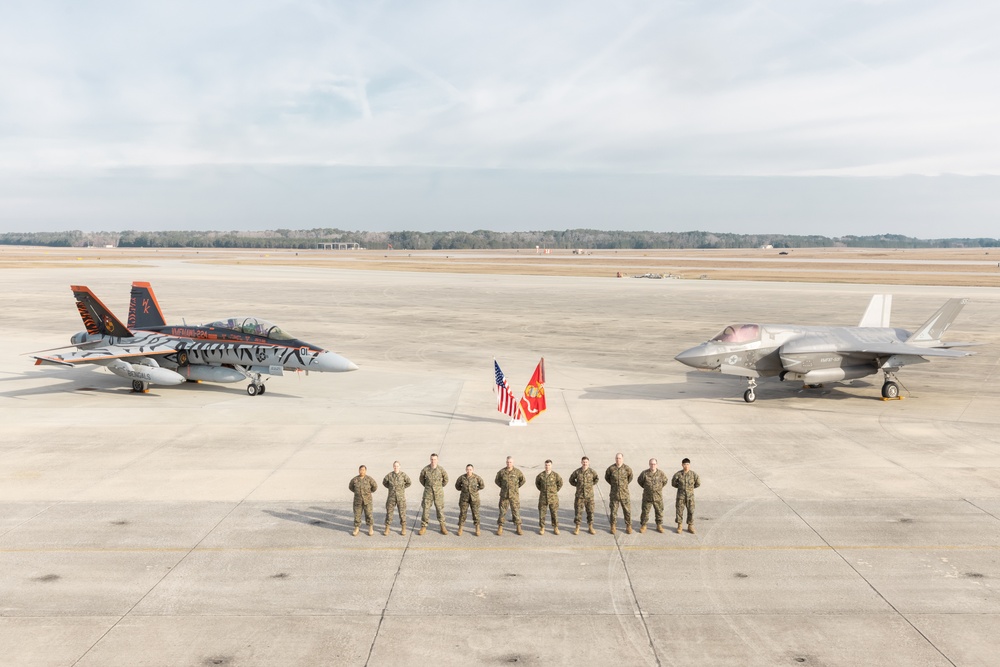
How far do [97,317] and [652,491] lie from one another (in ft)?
66.4

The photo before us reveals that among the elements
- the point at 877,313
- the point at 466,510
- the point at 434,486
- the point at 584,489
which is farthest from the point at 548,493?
the point at 877,313

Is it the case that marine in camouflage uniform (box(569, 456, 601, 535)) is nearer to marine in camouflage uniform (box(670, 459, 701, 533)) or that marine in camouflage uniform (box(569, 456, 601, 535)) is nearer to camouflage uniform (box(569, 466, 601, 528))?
camouflage uniform (box(569, 466, 601, 528))

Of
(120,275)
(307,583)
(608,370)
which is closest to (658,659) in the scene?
(307,583)

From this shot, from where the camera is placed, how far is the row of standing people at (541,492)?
454 inches

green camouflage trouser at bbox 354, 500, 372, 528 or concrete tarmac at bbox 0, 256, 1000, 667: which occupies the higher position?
green camouflage trouser at bbox 354, 500, 372, 528

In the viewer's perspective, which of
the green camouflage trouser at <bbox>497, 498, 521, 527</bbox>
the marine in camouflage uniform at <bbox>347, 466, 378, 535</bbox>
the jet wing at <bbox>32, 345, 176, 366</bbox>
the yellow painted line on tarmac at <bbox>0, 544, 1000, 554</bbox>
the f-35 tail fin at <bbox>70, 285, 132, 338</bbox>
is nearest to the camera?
the yellow painted line on tarmac at <bbox>0, 544, 1000, 554</bbox>

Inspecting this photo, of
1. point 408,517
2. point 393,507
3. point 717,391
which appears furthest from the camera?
point 717,391

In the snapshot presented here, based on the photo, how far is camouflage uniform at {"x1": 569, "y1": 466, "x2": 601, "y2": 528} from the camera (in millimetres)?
11531

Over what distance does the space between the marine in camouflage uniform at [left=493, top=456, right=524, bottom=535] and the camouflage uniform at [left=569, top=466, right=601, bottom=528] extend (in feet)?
2.75

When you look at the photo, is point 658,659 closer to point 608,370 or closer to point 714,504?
point 714,504

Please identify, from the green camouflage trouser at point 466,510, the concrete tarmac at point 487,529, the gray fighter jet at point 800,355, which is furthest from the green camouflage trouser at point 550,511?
the gray fighter jet at point 800,355

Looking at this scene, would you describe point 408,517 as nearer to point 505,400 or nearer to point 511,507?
point 511,507

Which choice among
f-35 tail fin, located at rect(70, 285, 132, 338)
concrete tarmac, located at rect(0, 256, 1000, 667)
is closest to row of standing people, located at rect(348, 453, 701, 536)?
concrete tarmac, located at rect(0, 256, 1000, 667)

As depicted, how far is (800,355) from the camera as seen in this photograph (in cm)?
2139
